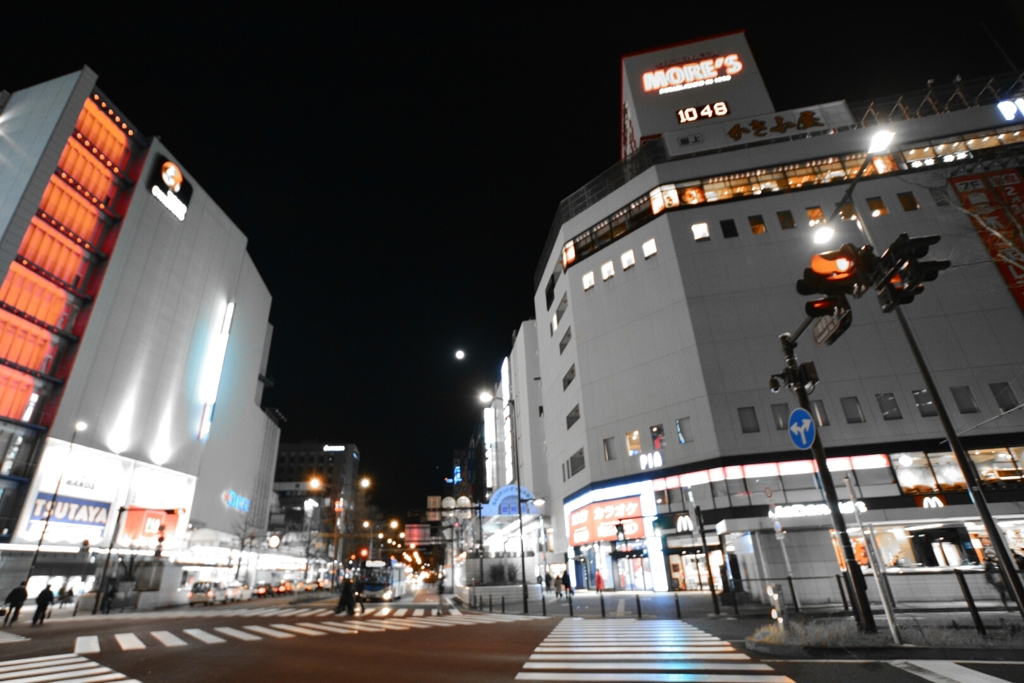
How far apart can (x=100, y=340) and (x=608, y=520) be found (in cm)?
5161

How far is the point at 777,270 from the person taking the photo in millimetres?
36688

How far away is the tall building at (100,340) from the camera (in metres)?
41.3

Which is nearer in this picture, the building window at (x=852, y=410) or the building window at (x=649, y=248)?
the building window at (x=852, y=410)

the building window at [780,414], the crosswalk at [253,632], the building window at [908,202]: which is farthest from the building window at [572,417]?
the building window at [908,202]

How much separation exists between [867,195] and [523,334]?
129 feet

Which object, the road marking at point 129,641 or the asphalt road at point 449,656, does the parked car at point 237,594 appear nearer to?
the asphalt road at point 449,656

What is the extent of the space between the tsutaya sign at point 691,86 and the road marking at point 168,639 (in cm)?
5034

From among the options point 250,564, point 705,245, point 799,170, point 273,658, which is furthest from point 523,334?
point 250,564

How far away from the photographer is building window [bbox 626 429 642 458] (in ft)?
119

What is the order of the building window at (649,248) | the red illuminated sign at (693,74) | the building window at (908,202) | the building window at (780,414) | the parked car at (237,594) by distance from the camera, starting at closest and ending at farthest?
the building window at (780,414) < the building window at (908,202) < the building window at (649,248) < the parked car at (237,594) < the red illuminated sign at (693,74)

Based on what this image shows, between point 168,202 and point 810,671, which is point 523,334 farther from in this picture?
point 810,671

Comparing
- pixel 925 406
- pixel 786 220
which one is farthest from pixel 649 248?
pixel 925 406

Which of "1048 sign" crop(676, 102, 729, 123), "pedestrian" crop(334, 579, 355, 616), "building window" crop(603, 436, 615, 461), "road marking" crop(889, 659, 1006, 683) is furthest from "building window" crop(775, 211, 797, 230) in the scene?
"pedestrian" crop(334, 579, 355, 616)

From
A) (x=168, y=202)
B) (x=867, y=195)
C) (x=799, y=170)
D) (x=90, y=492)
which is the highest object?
(x=168, y=202)
